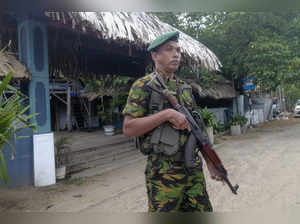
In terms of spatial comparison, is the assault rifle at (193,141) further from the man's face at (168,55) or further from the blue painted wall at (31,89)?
the blue painted wall at (31,89)

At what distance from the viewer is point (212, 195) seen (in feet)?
11.2

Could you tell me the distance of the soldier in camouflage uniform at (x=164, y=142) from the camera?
1.36 metres

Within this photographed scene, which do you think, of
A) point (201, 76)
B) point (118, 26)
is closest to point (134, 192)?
point (118, 26)

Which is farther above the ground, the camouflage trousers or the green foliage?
the green foliage

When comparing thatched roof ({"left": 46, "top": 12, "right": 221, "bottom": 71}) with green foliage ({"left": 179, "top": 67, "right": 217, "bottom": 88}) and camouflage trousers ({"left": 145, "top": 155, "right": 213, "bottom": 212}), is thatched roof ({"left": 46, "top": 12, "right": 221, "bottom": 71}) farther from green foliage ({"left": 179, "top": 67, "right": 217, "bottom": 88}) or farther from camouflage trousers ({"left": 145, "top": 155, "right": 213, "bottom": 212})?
green foliage ({"left": 179, "top": 67, "right": 217, "bottom": 88})

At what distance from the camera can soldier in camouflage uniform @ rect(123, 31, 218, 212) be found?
4.46 feet

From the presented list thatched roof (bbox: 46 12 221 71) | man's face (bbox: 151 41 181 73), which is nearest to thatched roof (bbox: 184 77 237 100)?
thatched roof (bbox: 46 12 221 71)

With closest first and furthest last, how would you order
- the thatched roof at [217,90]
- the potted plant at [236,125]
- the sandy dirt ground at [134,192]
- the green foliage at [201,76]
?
the sandy dirt ground at [134,192]
the thatched roof at [217,90]
the green foliage at [201,76]
the potted plant at [236,125]

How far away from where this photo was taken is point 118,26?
172 inches

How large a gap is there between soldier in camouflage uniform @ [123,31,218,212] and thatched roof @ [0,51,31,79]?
2.73 meters

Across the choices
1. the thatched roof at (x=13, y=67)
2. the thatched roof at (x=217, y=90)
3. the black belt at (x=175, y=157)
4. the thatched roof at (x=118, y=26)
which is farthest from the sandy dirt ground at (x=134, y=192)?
the thatched roof at (x=217, y=90)

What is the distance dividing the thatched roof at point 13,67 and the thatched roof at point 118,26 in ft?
2.78

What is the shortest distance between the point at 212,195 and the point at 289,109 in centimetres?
2602

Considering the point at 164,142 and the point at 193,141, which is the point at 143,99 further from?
the point at 193,141
